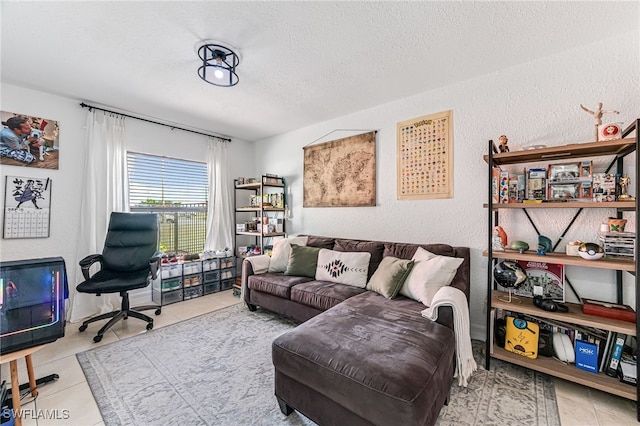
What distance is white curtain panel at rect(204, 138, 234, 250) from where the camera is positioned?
398cm

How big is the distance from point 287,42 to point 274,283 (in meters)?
2.22

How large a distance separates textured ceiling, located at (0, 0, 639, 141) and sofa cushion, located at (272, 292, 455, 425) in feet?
6.56

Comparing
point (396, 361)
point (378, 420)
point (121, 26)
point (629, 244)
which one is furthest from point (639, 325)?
point (121, 26)

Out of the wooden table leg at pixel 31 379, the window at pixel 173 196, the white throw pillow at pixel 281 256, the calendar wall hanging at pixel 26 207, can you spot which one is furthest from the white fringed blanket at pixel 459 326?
the calendar wall hanging at pixel 26 207

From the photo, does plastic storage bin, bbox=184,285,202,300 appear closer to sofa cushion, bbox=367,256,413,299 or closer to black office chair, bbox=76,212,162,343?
black office chair, bbox=76,212,162,343

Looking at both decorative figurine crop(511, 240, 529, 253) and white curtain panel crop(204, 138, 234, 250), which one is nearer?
decorative figurine crop(511, 240, 529, 253)

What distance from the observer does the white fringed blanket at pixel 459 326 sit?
1.63 meters

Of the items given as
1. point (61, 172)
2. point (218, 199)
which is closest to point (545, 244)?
point (218, 199)

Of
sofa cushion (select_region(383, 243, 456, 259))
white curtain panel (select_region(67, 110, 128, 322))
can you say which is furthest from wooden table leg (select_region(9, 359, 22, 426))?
sofa cushion (select_region(383, 243, 456, 259))

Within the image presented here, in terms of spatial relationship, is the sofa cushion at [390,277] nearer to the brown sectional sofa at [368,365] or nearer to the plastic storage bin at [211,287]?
the brown sectional sofa at [368,365]

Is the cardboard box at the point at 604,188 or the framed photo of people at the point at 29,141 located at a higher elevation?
the framed photo of people at the point at 29,141

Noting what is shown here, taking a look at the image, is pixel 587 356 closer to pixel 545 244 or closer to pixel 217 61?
pixel 545 244

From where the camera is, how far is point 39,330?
4.90ft

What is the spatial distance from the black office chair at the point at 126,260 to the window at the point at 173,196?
1.88ft
